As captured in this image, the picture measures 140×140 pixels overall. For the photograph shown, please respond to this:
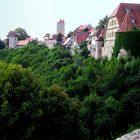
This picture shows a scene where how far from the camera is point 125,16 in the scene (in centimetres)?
5497

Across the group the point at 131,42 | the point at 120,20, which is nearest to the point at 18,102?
the point at 131,42

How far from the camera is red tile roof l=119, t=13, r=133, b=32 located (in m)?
52.7

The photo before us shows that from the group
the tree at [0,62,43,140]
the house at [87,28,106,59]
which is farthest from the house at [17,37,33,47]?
the tree at [0,62,43,140]

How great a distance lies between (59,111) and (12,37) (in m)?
97.8

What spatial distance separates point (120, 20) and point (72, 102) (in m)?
24.7

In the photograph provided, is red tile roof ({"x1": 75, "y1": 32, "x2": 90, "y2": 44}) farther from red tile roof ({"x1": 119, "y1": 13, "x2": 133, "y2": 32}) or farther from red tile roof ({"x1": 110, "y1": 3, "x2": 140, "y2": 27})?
red tile roof ({"x1": 119, "y1": 13, "x2": 133, "y2": 32})

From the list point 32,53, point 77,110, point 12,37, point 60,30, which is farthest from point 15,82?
point 60,30

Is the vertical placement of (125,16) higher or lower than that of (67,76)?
higher

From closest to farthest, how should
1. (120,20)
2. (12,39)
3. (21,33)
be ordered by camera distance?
(120,20)
(12,39)
(21,33)

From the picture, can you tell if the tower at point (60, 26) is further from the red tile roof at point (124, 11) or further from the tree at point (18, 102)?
the tree at point (18, 102)

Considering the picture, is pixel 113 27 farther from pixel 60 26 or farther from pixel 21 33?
pixel 21 33

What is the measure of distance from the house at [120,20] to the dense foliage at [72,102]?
131 inches

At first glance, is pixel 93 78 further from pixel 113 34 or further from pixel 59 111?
pixel 59 111

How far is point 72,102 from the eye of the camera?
36.0 meters
